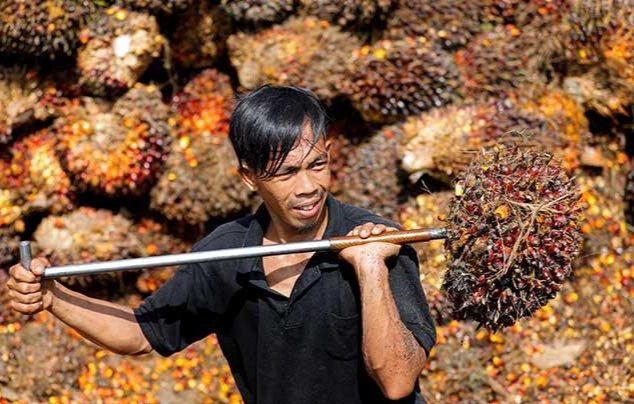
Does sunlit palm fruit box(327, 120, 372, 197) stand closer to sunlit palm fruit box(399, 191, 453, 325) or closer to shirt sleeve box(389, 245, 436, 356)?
sunlit palm fruit box(399, 191, 453, 325)

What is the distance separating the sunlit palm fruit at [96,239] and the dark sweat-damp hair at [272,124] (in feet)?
9.78

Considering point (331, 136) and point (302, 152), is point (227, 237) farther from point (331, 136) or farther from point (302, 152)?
point (331, 136)

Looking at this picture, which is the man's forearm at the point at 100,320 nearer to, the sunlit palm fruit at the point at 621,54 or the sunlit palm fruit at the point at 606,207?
the sunlit palm fruit at the point at 606,207

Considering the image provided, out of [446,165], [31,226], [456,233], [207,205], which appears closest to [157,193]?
[207,205]

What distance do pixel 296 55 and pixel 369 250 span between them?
3011 mm

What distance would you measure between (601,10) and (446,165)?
128 centimetres

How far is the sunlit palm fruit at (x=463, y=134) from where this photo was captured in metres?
5.36

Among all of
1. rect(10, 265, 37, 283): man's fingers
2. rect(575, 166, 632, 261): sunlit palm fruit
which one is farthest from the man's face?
rect(575, 166, 632, 261): sunlit palm fruit

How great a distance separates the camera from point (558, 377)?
17.8 ft

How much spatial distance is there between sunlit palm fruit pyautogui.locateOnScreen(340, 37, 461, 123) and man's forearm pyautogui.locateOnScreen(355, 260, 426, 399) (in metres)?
2.77

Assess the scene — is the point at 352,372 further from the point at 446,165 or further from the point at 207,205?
the point at 207,205

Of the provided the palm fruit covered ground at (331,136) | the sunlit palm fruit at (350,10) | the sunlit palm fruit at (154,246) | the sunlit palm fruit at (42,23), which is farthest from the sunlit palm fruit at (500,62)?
the sunlit palm fruit at (42,23)

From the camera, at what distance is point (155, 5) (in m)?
5.98

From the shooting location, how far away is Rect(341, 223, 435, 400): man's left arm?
2.93 m
